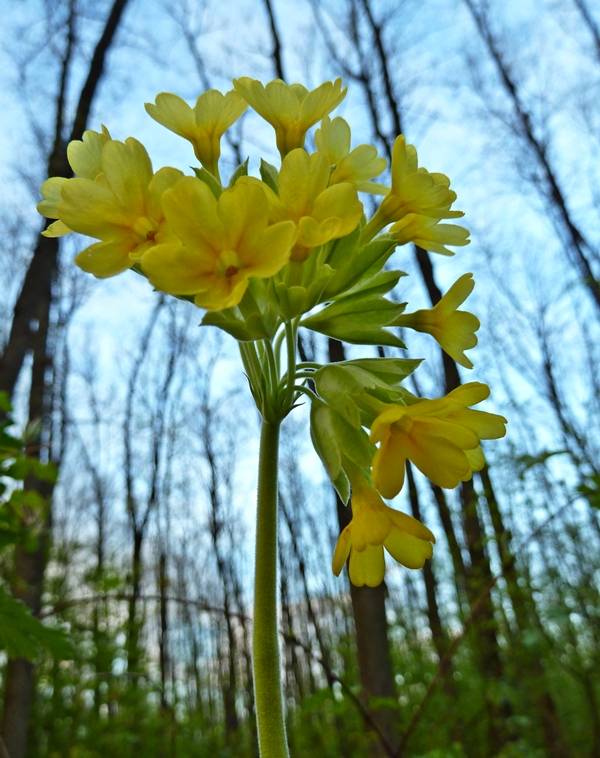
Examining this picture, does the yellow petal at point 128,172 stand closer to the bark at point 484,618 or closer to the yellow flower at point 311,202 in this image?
the yellow flower at point 311,202

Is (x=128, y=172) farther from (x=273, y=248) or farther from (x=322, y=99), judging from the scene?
(x=322, y=99)

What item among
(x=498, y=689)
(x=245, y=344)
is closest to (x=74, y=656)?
(x=245, y=344)

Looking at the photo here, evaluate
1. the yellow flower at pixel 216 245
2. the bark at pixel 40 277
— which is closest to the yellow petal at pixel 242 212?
the yellow flower at pixel 216 245

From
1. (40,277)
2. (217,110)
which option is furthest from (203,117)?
(40,277)

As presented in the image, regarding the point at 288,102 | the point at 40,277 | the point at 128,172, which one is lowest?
the point at 128,172

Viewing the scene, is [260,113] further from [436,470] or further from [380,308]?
[436,470]

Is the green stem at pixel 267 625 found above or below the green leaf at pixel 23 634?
below
